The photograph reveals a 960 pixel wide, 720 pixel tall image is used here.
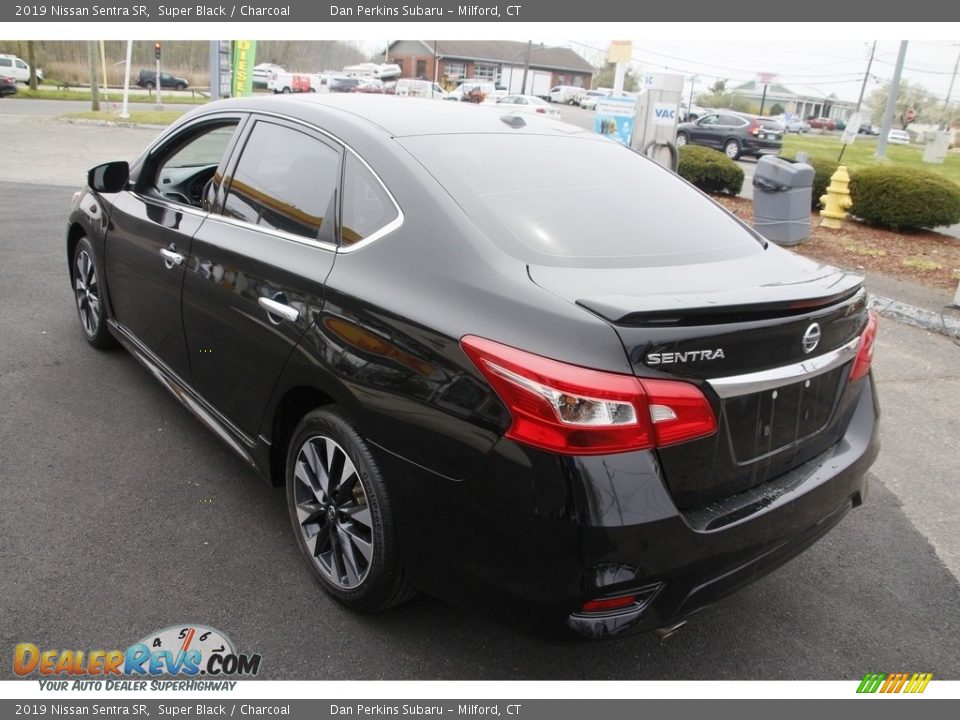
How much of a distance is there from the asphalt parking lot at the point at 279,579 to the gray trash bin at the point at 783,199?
18.8 feet

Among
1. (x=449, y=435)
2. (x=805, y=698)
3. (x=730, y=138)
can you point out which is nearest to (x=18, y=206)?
(x=449, y=435)

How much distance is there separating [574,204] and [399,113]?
87 centimetres

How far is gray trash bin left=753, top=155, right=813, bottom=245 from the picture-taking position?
9.63 metres

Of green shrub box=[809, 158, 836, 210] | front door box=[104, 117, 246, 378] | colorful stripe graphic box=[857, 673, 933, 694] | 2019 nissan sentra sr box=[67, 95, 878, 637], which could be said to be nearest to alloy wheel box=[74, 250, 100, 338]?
front door box=[104, 117, 246, 378]

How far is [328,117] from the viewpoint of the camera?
10.0ft

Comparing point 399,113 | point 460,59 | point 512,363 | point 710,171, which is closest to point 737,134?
point 710,171

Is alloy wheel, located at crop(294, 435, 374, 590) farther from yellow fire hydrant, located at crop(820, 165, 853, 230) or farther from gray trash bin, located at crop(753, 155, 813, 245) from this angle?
yellow fire hydrant, located at crop(820, 165, 853, 230)

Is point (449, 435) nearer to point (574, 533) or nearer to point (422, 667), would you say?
Answer: point (574, 533)

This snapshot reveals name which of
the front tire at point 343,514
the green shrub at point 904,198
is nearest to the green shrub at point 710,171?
the green shrub at point 904,198

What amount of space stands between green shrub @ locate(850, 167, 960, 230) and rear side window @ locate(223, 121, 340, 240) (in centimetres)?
1032

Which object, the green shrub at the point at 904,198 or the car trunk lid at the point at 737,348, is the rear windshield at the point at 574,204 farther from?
the green shrub at the point at 904,198

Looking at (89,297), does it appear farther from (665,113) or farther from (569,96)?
(569,96)

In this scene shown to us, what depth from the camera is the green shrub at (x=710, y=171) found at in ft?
44.8
